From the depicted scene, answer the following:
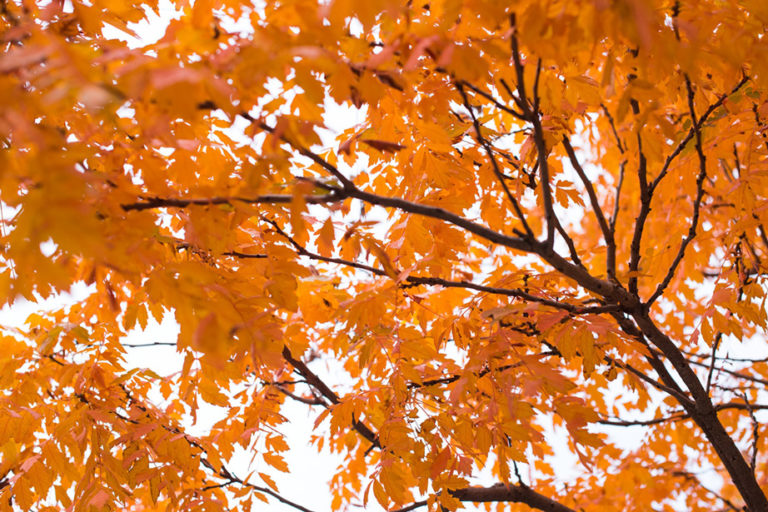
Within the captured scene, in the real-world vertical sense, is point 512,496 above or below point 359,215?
below

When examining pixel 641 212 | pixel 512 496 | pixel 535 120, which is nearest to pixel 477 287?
pixel 535 120

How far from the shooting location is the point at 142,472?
98.5 inches

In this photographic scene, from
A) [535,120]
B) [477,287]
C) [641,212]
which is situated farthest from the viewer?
[641,212]

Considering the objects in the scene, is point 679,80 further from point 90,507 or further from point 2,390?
point 2,390

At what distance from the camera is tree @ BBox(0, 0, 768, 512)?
1.23 metres

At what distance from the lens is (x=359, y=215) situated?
274 cm

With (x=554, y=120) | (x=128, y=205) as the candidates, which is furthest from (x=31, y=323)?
A: (x=554, y=120)

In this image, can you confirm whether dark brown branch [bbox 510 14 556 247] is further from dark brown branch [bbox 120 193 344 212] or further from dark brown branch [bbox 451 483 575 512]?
dark brown branch [bbox 451 483 575 512]

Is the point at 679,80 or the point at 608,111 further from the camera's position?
the point at 608,111

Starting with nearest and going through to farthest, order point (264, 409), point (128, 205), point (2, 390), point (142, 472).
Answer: point (128, 205) → point (142, 472) → point (264, 409) → point (2, 390)

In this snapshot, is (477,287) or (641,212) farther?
(641,212)

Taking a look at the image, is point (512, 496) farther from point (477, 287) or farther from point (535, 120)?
point (535, 120)

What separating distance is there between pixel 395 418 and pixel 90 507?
1.42 metres

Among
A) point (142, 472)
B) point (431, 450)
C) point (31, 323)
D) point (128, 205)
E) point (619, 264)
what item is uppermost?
point (619, 264)
